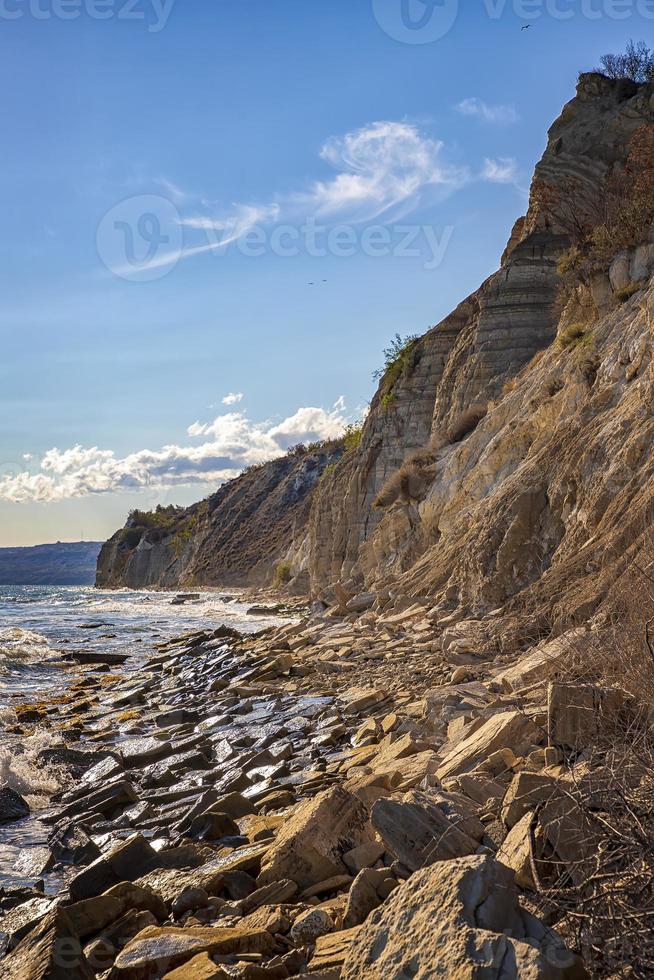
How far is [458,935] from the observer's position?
9.63 feet

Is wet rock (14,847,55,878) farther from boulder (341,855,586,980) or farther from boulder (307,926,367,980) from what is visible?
boulder (341,855,586,980)

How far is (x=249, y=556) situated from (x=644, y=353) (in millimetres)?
54181

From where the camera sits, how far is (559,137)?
2448 centimetres

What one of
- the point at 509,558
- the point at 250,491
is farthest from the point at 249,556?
the point at 509,558

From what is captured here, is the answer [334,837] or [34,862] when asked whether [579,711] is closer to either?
[334,837]

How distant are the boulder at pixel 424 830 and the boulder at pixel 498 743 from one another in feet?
3.15

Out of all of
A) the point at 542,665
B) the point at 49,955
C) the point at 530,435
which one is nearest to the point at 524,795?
the point at 49,955

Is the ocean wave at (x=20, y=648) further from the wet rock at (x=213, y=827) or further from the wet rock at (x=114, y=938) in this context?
the wet rock at (x=114, y=938)

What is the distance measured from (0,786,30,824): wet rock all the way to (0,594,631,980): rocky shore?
2cm

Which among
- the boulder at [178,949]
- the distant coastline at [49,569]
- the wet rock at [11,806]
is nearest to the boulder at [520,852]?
the boulder at [178,949]

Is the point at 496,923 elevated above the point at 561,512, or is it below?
below

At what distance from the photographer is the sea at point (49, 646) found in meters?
7.78

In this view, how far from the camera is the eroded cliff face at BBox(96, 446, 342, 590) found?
6494 cm

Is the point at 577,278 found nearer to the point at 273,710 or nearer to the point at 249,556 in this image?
the point at 273,710
